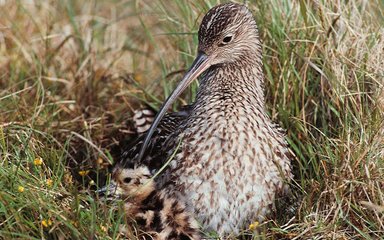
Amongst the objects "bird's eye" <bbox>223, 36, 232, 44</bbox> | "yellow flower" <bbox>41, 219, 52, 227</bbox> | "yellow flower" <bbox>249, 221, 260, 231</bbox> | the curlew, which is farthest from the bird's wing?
"yellow flower" <bbox>41, 219, 52, 227</bbox>

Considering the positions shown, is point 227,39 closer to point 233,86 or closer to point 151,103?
point 233,86

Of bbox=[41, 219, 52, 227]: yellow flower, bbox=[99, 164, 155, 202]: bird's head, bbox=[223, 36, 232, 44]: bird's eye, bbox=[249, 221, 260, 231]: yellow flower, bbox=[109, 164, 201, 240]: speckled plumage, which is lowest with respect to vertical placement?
bbox=[249, 221, 260, 231]: yellow flower

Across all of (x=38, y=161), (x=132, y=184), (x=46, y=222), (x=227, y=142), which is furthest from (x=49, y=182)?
(x=227, y=142)

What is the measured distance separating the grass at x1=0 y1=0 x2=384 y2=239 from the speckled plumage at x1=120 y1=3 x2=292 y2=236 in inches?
6.4

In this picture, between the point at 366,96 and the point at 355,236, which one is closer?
the point at 355,236

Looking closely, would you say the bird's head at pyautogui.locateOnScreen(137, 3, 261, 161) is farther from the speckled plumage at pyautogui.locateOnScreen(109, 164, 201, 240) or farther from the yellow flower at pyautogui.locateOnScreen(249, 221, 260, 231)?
the yellow flower at pyautogui.locateOnScreen(249, 221, 260, 231)

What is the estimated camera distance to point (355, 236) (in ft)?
13.5

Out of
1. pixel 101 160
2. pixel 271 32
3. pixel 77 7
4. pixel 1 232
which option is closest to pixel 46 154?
pixel 101 160

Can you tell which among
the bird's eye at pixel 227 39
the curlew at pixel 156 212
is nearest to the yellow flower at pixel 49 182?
the curlew at pixel 156 212

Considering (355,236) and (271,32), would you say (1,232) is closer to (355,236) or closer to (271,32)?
(355,236)

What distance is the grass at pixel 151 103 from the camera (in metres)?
4.10

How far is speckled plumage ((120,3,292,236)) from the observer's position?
14.2ft

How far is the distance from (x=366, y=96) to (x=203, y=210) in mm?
1085

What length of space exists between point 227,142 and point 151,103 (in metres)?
1.23
